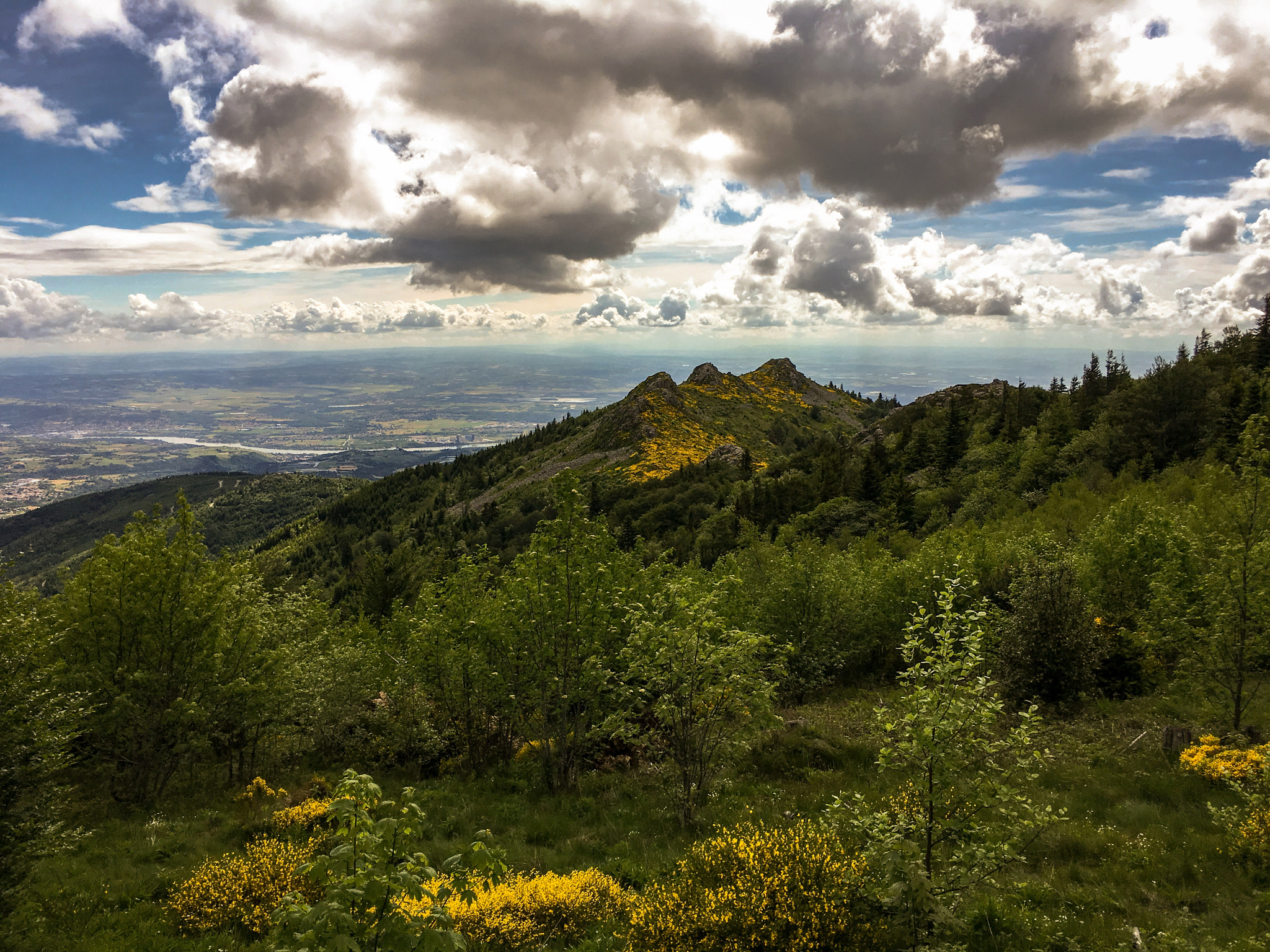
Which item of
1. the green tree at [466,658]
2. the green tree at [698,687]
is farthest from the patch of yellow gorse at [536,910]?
the green tree at [466,658]

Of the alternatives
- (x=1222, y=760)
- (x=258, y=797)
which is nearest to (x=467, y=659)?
(x=258, y=797)

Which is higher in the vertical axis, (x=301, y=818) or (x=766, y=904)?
(x=766, y=904)

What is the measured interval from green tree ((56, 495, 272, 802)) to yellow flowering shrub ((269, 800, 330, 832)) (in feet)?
12.9

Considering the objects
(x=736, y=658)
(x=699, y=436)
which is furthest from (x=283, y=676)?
(x=699, y=436)

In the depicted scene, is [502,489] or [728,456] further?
[502,489]

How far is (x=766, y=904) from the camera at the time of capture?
28.1ft

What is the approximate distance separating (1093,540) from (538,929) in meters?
31.3

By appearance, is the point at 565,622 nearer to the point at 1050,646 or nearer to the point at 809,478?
the point at 1050,646

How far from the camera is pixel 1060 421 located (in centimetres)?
8031

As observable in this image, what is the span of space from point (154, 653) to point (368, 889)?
17.5 meters

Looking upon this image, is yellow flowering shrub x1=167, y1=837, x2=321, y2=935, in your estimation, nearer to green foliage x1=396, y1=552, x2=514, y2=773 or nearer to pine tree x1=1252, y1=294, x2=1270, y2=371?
green foliage x1=396, y1=552, x2=514, y2=773

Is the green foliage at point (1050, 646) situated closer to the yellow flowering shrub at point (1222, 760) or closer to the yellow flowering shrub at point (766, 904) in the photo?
the yellow flowering shrub at point (1222, 760)

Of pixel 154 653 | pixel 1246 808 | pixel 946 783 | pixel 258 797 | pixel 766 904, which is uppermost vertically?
pixel 946 783

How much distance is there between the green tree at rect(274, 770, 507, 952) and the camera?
5328 mm
